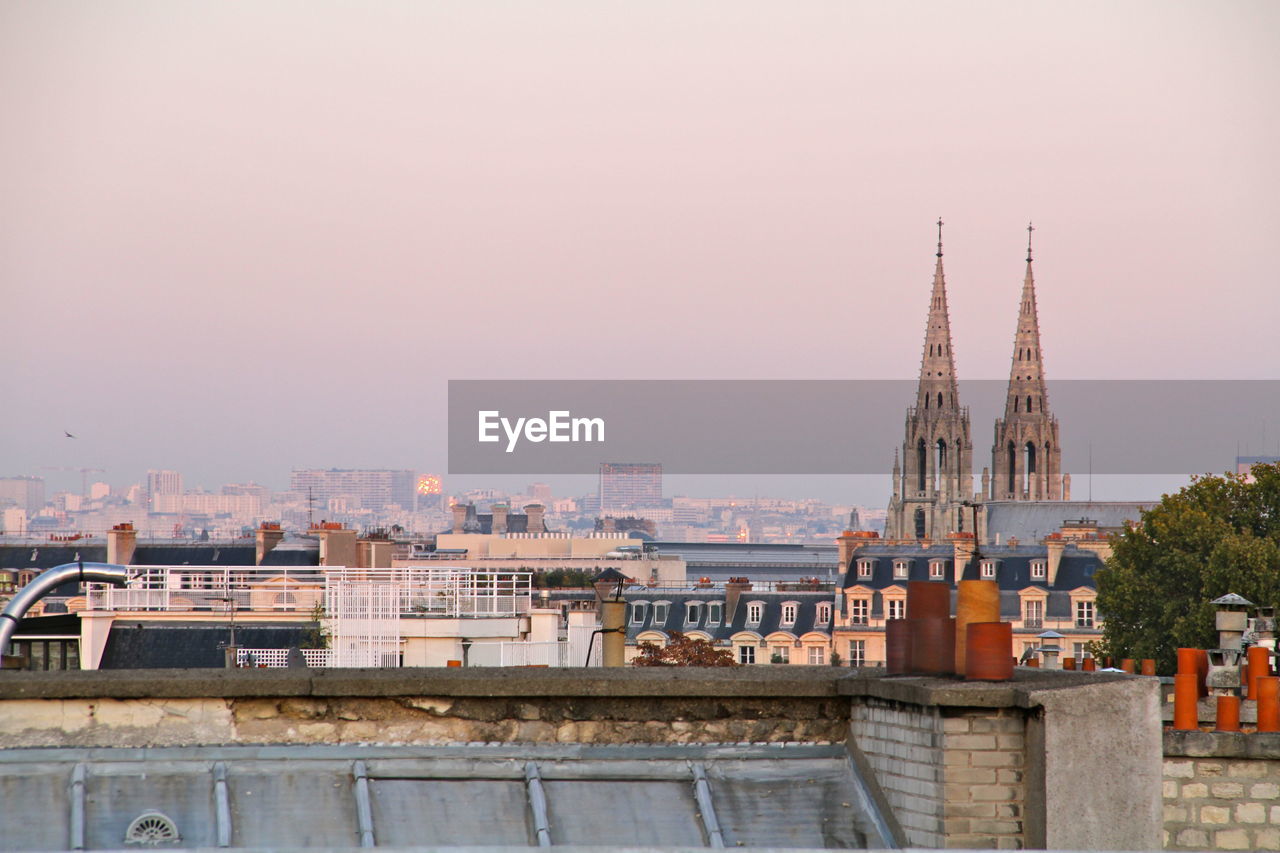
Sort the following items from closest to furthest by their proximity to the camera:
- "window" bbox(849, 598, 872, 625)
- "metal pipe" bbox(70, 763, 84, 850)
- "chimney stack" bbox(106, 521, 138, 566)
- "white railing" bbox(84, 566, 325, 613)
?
"metal pipe" bbox(70, 763, 84, 850) → "white railing" bbox(84, 566, 325, 613) → "chimney stack" bbox(106, 521, 138, 566) → "window" bbox(849, 598, 872, 625)

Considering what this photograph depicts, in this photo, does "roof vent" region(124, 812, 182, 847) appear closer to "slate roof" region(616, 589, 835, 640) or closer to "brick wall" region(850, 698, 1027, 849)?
"brick wall" region(850, 698, 1027, 849)

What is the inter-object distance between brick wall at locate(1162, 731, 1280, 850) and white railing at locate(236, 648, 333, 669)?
2078 centimetres

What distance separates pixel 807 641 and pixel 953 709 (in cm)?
8940

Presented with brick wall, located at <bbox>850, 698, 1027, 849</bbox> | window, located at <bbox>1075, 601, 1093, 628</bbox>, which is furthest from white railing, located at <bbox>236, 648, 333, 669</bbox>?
window, located at <bbox>1075, 601, 1093, 628</bbox>

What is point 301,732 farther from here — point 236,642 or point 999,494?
point 999,494

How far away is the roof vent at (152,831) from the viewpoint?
9.34 metres

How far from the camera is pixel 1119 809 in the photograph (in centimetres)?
953

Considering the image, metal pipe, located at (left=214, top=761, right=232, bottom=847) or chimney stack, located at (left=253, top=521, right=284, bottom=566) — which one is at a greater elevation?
metal pipe, located at (left=214, top=761, right=232, bottom=847)

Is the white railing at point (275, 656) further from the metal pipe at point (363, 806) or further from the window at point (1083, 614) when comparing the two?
the window at point (1083, 614)

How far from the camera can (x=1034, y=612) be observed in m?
97.6

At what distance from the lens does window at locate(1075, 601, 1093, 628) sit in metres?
96.3

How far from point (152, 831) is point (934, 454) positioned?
→ 567ft

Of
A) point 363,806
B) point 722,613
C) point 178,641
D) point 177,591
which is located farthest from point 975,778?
point 722,613

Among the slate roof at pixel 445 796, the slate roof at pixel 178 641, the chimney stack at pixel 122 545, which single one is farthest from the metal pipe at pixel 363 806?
the chimney stack at pixel 122 545
